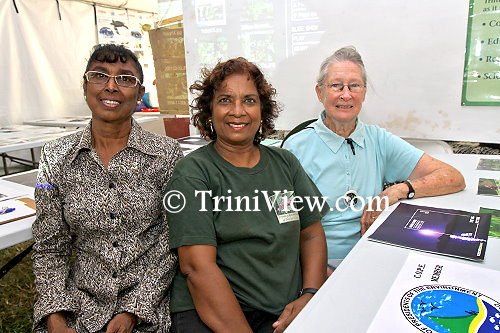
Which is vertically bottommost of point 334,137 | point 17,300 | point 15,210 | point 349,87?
point 17,300

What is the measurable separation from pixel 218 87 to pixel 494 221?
0.99 metres

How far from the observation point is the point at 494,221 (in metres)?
1.19

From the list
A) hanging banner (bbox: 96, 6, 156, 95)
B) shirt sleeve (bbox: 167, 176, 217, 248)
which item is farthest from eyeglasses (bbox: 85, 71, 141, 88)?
hanging banner (bbox: 96, 6, 156, 95)

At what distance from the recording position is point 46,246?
1.22m

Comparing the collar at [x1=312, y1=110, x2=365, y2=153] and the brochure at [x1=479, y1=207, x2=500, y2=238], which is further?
the collar at [x1=312, y1=110, x2=365, y2=153]

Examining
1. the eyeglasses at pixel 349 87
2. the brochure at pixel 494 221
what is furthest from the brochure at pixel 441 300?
the eyeglasses at pixel 349 87

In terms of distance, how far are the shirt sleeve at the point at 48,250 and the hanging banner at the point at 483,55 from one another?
2.11 m

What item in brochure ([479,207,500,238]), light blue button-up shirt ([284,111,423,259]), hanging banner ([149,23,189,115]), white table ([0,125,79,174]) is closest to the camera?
brochure ([479,207,500,238])

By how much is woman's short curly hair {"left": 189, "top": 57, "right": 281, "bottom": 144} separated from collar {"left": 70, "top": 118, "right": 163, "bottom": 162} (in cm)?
18

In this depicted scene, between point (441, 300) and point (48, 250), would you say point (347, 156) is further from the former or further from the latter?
point (48, 250)

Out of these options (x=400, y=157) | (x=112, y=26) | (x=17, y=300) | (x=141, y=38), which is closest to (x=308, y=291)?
(x=400, y=157)

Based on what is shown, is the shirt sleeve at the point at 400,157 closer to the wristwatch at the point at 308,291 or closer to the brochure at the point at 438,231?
the brochure at the point at 438,231

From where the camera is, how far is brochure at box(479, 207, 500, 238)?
3.59 feet

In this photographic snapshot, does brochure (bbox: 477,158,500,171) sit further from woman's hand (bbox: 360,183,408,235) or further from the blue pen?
the blue pen
